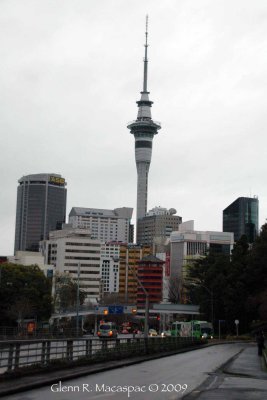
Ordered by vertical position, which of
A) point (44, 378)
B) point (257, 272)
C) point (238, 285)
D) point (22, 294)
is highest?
point (257, 272)

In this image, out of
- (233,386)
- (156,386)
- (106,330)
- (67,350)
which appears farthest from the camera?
(106,330)

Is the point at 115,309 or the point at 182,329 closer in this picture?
the point at 182,329

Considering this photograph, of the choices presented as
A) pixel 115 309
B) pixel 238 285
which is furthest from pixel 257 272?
pixel 115 309

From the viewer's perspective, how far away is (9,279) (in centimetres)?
10038

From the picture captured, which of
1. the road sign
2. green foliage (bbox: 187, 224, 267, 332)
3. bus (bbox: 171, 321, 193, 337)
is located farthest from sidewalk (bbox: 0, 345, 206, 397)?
the road sign

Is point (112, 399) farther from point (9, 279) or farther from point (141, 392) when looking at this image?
point (9, 279)

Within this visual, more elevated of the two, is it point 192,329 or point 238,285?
point 238,285

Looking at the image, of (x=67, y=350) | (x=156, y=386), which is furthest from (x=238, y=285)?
(x=156, y=386)

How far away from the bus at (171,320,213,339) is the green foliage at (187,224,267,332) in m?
5.31

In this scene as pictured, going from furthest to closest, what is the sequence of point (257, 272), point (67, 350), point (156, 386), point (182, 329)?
point (182, 329), point (257, 272), point (67, 350), point (156, 386)

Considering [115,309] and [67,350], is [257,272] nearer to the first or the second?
[115,309]

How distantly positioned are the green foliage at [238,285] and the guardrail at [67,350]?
44637 mm

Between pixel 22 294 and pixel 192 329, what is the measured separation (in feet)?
87.4

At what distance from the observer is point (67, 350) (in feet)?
86.0
